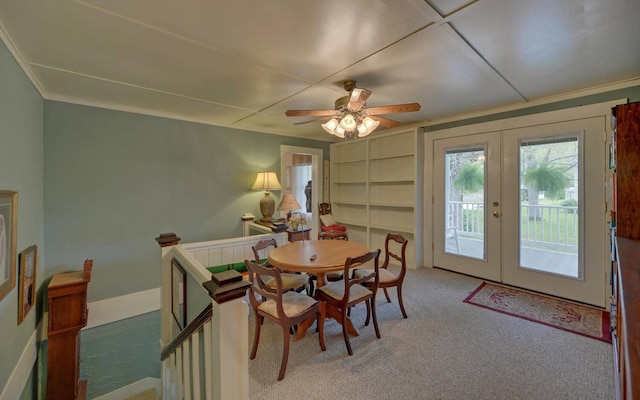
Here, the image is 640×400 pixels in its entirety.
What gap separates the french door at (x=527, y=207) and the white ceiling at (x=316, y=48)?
59 centimetres

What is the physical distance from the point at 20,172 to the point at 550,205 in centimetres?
514

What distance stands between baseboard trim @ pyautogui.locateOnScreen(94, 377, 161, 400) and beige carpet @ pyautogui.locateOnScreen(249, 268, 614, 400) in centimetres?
99

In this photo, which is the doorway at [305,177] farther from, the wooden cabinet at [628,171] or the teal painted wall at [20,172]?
the wooden cabinet at [628,171]

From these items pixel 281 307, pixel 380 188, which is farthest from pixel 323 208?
pixel 281 307

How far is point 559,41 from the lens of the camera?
5.85ft

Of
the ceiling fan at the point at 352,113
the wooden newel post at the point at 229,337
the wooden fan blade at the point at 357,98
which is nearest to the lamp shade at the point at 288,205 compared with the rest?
the ceiling fan at the point at 352,113

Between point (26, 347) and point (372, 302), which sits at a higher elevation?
point (372, 302)

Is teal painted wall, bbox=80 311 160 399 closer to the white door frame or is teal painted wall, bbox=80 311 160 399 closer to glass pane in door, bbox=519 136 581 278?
the white door frame

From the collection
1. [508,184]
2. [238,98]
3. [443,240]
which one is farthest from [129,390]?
[508,184]

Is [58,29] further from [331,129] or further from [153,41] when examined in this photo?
[331,129]

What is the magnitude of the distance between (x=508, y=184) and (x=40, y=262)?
533cm

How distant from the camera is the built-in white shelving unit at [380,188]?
416 centimetres

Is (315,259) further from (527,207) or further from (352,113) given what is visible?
(527,207)

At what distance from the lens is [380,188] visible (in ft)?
15.8
